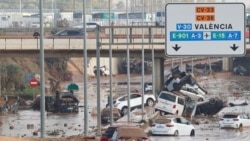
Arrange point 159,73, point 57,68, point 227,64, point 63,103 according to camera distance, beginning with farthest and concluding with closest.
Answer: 1. point 227,64
2. point 57,68
3. point 159,73
4. point 63,103

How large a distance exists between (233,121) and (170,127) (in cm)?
867

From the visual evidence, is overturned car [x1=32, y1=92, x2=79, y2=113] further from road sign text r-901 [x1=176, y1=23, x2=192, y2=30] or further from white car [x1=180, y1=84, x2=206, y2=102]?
road sign text r-901 [x1=176, y1=23, x2=192, y2=30]

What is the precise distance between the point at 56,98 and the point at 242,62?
66.1m

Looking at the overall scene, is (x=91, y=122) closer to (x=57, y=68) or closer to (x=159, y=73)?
(x=159, y=73)

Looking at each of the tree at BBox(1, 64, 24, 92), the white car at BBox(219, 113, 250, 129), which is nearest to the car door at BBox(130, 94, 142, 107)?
the white car at BBox(219, 113, 250, 129)

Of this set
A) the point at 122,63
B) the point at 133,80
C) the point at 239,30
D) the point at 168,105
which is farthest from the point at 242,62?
the point at 239,30

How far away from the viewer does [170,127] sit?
174 feet

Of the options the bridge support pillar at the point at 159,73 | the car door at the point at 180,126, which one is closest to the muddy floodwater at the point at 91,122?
the car door at the point at 180,126

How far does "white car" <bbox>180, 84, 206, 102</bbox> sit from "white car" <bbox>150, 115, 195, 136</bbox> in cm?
2262

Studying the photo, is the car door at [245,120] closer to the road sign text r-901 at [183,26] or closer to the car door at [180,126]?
the car door at [180,126]

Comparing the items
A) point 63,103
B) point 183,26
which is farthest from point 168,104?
point 183,26

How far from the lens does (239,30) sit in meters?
43.4

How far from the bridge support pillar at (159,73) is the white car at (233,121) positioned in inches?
902

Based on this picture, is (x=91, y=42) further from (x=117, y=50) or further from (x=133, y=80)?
(x=133, y=80)
